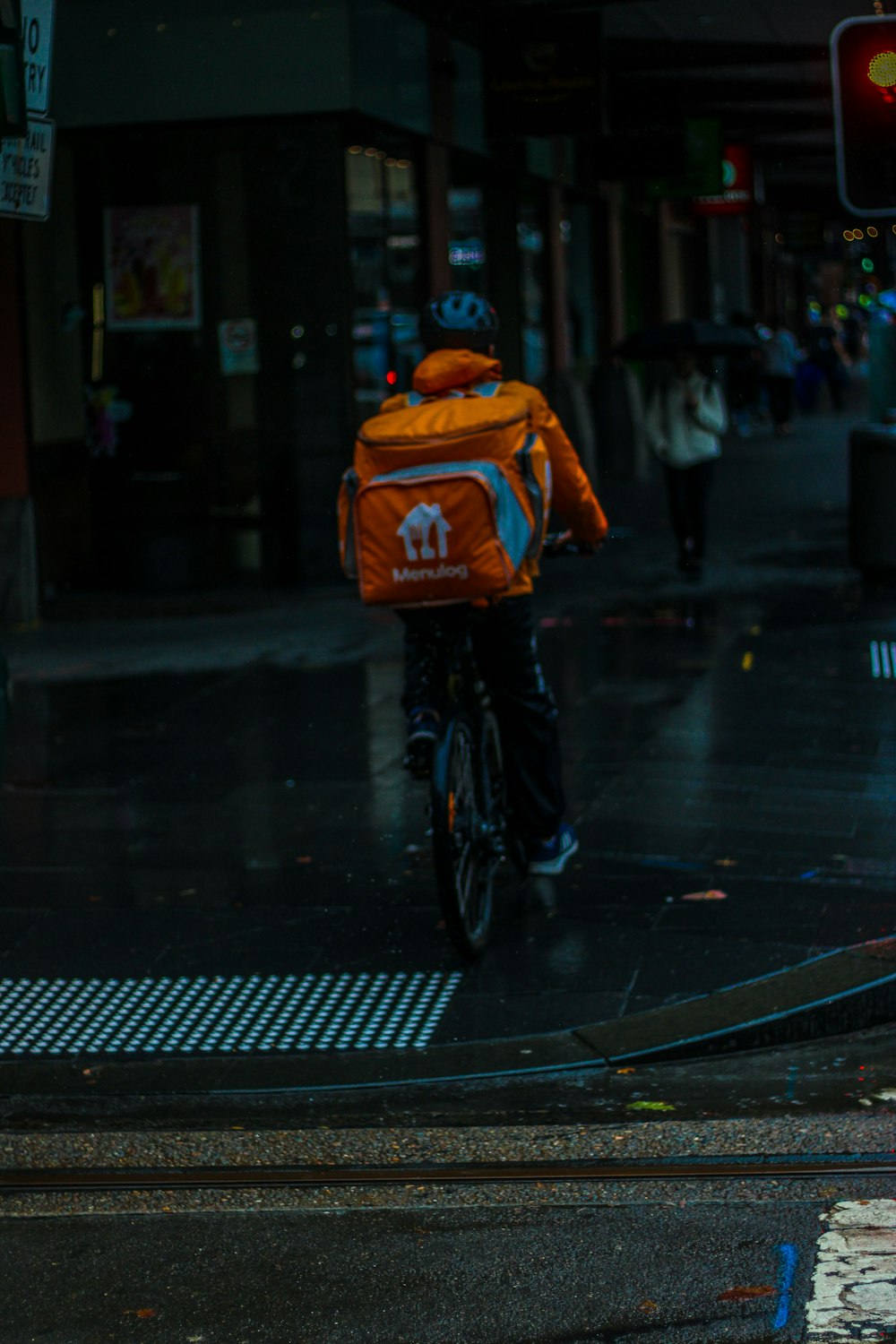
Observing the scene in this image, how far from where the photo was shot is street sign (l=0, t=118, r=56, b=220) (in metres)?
6.56

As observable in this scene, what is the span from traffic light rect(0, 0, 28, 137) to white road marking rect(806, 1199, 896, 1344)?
162 inches

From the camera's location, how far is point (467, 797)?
5.70 m

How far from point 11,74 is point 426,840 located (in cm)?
289

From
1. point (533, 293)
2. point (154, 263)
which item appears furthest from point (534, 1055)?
point (533, 293)

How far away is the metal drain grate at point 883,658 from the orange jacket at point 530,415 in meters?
4.35

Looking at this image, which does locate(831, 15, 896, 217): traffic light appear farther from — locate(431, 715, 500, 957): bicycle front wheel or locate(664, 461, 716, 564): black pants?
locate(664, 461, 716, 564): black pants

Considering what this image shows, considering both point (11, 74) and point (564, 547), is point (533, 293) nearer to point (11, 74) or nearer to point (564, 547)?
point (11, 74)

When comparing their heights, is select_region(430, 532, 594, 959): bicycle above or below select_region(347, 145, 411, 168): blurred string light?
below

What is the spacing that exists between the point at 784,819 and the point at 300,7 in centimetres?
813

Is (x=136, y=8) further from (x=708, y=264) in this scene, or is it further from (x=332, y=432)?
(x=708, y=264)

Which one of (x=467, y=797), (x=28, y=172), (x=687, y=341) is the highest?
(x=28, y=172)

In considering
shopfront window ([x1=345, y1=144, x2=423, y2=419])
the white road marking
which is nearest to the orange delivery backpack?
the white road marking

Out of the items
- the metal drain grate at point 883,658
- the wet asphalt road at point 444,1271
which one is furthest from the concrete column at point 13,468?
the wet asphalt road at point 444,1271

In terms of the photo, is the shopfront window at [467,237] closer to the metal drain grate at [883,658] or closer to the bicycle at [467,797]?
the metal drain grate at [883,658]
